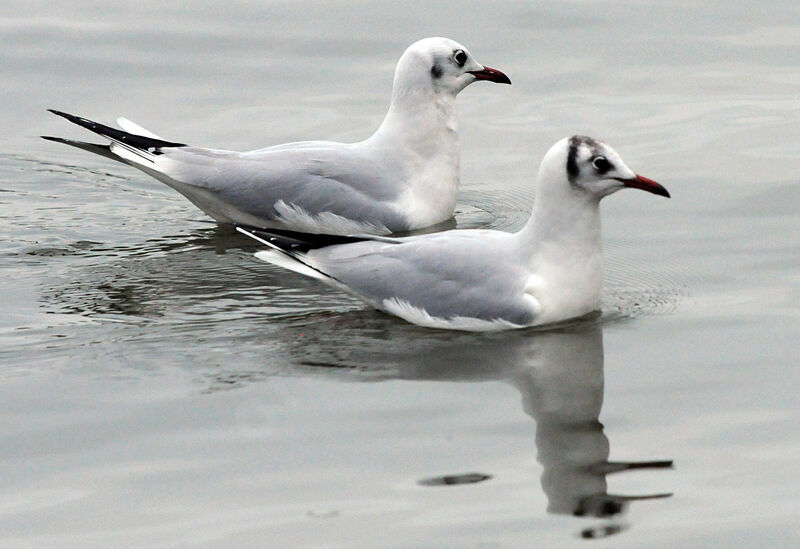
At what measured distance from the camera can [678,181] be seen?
10406mm

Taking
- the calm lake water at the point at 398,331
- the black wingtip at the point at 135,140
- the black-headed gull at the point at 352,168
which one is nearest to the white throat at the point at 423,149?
the black-headed gull at the point at 352,168

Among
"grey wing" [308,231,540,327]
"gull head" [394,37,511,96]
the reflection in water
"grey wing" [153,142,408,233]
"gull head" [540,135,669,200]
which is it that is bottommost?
the reflection in water

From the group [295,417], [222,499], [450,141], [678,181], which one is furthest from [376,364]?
[678,181]

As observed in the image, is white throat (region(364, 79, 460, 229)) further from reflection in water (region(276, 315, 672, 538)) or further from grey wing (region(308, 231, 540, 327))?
reflection in water (region(276, 315, 672, 538))

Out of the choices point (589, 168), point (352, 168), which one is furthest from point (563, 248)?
point (352, 168)

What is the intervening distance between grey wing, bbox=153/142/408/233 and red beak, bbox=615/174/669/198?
224cm

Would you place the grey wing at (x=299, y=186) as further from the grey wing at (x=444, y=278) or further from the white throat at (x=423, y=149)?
the grey wing at (x=444, y=278)

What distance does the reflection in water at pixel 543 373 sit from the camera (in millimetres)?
6180

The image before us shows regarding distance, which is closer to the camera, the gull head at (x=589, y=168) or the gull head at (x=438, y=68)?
the gull head at (x=589, y=168)

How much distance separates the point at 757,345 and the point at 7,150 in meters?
6.02

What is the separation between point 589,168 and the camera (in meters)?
7.91

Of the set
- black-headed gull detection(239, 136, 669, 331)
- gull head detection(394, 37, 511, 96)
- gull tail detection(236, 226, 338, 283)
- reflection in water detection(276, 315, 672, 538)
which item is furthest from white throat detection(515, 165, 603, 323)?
gull head detection(394, 37, 511, 96)

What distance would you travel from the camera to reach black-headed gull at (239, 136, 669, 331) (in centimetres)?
787

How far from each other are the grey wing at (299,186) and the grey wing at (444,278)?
138 centimetres
